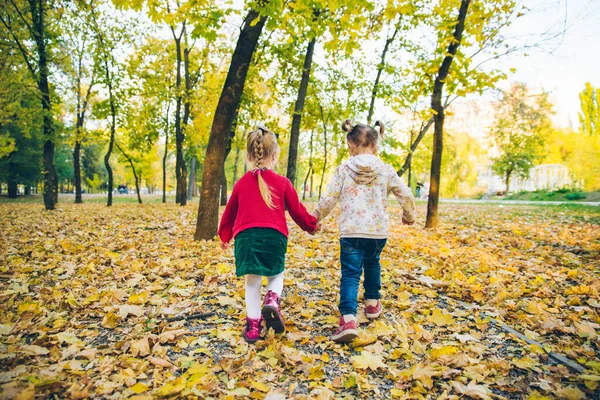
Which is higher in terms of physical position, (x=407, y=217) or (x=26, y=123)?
(x=26, y=123)

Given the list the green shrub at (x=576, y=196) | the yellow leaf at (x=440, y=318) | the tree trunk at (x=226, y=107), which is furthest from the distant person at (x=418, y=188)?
the yellow leaf at (x=440, y=318)

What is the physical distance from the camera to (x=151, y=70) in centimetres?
1767

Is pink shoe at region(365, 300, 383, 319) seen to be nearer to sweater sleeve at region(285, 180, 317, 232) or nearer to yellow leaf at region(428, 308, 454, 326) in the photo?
yellow leaf at region(428, 308, 454, 326)

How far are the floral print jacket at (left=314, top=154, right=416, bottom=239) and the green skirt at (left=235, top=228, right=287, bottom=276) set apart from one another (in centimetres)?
59

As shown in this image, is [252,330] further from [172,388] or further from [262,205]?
[262,205]

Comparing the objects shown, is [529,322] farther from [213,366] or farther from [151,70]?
[151,70]

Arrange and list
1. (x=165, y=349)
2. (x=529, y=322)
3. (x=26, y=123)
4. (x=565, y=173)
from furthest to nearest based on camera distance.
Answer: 1. (x=565, y=173)
2. (x=26, y=123)
3. (x=529, y=322)
4. (x=165, y=349)

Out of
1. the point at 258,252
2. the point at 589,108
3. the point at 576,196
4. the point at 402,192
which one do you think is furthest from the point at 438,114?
the point at 589,108

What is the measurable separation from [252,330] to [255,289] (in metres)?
0.35

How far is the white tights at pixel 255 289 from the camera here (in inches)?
110

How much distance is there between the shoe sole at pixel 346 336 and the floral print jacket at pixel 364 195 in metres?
0.83

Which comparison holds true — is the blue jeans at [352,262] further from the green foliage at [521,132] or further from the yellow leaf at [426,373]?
the green foliage at [521,132]

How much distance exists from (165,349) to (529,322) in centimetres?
340

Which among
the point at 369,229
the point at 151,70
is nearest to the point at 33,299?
the point at 369,229
